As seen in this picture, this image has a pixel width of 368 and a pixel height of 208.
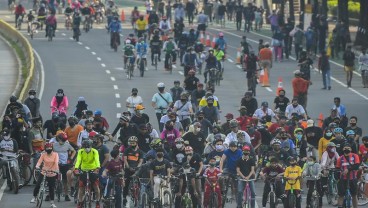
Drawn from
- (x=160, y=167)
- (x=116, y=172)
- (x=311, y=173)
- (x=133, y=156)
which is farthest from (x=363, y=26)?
(x=160, y=167)

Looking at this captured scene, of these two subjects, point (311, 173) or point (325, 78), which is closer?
point (311, 173)

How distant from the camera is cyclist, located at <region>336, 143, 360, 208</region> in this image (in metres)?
28.7

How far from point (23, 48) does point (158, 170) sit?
128ft

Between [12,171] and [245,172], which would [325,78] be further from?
[245,172]

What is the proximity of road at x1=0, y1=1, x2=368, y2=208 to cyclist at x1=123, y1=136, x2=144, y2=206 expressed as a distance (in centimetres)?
1266

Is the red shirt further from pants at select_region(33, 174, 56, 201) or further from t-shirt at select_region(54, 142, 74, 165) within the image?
pants at select_region(33, 174, 56, 201)

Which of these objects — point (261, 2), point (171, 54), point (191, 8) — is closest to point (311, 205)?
point (171, 54)

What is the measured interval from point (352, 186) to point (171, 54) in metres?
27.2

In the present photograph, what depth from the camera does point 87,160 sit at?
93.1 feet

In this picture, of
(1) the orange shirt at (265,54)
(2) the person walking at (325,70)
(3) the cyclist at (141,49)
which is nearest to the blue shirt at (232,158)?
(2) the person walking at (325,70)

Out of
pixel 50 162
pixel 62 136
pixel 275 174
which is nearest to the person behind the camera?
pixel 275 174

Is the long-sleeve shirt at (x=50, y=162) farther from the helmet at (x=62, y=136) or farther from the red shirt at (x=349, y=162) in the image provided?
the red shirt at (x=349, y=162)

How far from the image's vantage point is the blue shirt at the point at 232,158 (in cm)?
2877

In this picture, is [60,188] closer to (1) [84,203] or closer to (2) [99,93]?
(1) [84,203]
